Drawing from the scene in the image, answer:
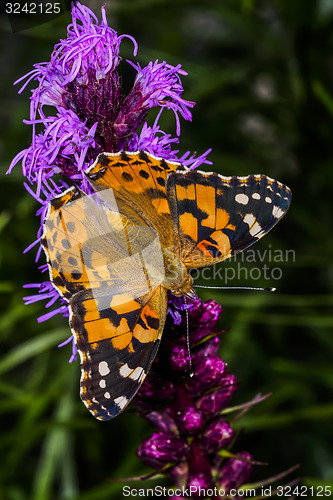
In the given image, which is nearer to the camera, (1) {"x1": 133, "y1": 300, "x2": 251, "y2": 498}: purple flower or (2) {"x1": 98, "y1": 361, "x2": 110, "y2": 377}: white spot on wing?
(2) {"x1": 98, "y1": 361, "x2": 110, "y2": 377}: white spot on wing

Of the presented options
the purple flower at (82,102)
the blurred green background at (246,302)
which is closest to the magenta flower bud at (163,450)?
the purple flower at (82,102)

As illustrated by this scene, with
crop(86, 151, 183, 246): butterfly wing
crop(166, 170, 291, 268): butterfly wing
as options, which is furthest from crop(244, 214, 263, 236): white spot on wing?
crop(86, 151, 183, 246): butterfly wing

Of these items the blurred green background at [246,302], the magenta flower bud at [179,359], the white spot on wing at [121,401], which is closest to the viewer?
the white spot on wing at [121,401]

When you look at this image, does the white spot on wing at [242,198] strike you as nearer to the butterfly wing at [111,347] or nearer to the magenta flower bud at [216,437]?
the butterfly wing at [111,347]

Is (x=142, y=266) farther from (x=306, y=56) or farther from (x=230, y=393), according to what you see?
(x=306, y=56)

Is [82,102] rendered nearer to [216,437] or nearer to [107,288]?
[107,288]

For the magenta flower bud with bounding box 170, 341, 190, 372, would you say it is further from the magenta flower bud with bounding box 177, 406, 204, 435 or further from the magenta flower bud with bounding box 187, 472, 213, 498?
the magenta flower bud with bounding box 187, 472, 213, 498

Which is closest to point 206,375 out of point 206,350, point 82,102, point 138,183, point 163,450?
point 206,350
